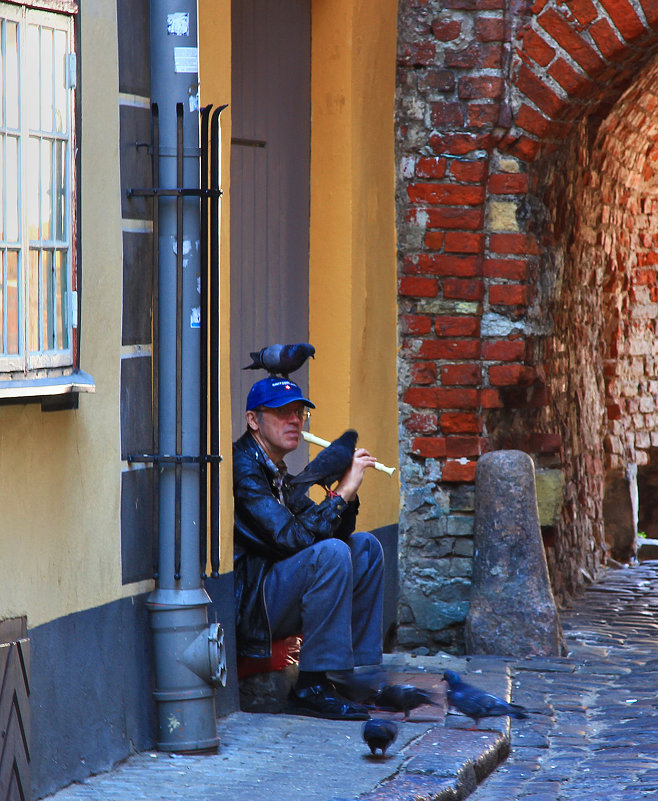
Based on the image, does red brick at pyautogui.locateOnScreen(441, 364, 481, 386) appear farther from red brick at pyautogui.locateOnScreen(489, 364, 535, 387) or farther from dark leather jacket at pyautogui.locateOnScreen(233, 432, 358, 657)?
dark leather jacket at pyautogui.locateOnScreen(233, 432, 358, 657)

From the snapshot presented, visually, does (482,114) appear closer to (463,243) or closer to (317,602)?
(463,243)

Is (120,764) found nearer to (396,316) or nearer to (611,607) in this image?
(396,316)

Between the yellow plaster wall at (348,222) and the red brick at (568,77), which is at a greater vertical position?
the red brick at (568,77)

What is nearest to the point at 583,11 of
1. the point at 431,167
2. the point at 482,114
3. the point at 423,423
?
the point at 482,114

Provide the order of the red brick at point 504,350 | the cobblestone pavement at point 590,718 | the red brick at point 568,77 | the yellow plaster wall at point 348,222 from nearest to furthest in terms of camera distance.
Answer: the cobblestone pavement at point 590,718
the yellow plaster wall at point 348,222
the red brick at point 568,77
the red brick at point 504,350

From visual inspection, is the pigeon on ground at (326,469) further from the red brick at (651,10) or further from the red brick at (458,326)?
the red brick at (651,10)

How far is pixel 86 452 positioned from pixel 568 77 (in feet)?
12.4

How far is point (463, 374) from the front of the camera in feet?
23.4

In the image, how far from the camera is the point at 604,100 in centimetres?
755

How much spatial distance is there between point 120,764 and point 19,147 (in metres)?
1.91

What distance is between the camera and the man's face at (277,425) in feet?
17.5

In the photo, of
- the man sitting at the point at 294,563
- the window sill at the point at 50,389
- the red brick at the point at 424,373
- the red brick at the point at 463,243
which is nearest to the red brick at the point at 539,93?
the red brick at the point at 463,243

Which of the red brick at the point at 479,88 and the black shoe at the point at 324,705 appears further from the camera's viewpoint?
the red brick at the point at 479,88

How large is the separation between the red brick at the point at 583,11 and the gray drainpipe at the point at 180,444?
2.87 metres
